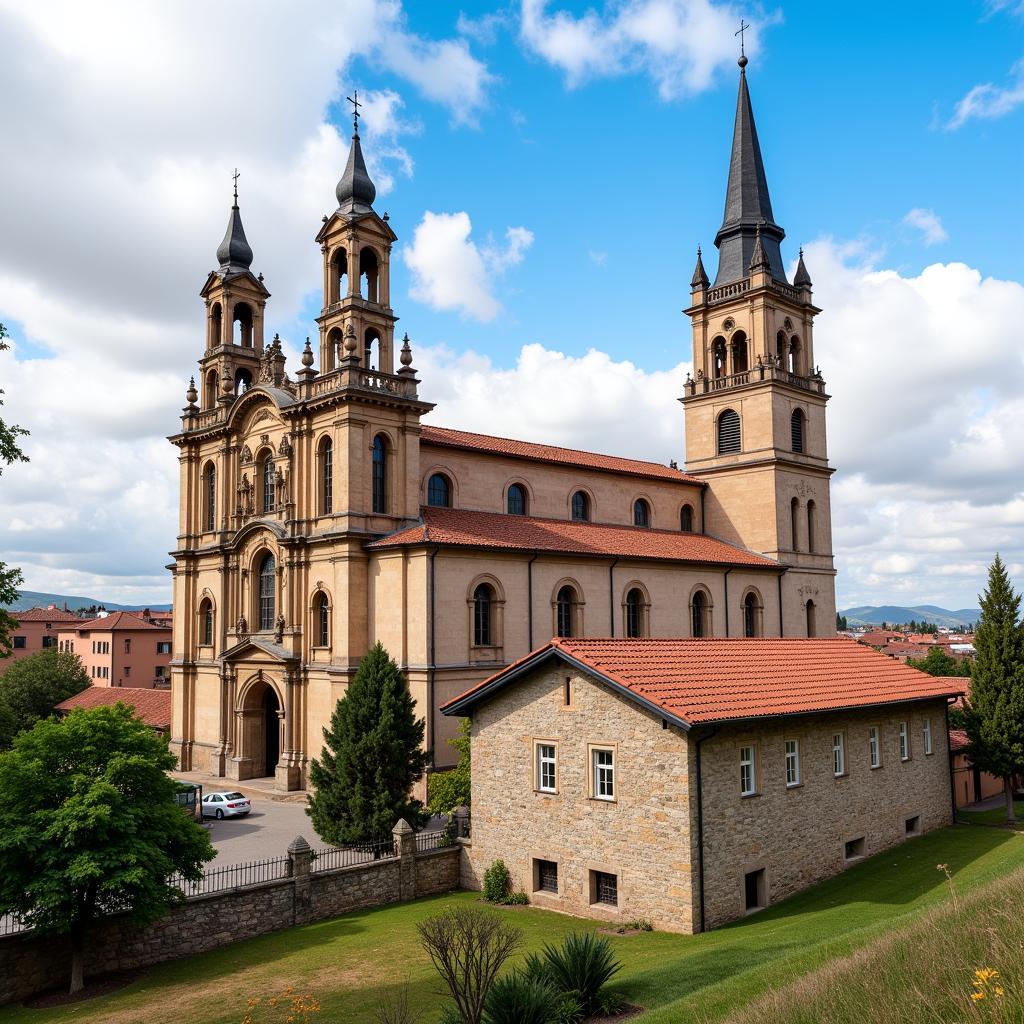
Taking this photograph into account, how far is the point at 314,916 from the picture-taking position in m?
22.7

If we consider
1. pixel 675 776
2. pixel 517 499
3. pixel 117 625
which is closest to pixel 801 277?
pixel 517 499

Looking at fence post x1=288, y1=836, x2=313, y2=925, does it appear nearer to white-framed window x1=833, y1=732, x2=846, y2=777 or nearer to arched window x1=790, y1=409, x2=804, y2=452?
white-framed window x1=833, y1=732, x2=846, y2=777

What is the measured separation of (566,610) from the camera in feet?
131

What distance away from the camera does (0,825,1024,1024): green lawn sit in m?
14.2

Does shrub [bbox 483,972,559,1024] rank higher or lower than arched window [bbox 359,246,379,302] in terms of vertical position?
lower

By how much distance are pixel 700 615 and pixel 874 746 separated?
20.6 meters

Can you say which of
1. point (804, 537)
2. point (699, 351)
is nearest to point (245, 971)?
point (804, 537)

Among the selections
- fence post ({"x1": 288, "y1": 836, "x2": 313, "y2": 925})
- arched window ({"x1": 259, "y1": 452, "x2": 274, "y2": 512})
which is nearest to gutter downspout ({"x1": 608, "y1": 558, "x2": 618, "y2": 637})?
arched window ({"x1": 259, "y1": 452, "x2": 274, "y2": 512})

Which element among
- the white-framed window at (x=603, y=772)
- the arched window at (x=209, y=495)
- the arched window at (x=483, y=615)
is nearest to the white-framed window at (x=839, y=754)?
the white-framed window at (x=603, y=772)

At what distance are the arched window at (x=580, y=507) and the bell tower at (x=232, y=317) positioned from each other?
18.4 metres

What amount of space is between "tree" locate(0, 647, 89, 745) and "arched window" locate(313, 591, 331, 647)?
31322 mm

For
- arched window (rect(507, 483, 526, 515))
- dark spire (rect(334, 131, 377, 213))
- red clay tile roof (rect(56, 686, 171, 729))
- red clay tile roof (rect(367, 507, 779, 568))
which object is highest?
dark spire (rect(334, 131, 377, 213))

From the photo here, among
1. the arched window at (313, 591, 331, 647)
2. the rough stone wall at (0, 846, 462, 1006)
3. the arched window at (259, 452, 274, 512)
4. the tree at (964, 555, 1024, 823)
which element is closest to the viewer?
the rough stone wall at (0, 846, 462, 1006)

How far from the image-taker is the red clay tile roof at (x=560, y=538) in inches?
1421
